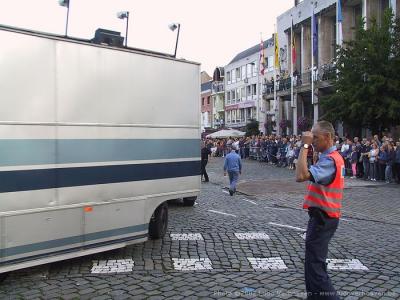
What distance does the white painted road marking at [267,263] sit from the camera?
646 centimetres

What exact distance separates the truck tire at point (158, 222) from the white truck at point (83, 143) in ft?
0.27

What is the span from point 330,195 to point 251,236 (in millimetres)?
4020

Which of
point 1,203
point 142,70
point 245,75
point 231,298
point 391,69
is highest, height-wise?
point 245,75

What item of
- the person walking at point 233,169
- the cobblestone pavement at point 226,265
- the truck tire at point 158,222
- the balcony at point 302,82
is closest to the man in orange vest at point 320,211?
the cobblestone pavement at point 226,265

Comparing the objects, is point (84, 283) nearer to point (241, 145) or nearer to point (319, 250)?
point (319, 250)

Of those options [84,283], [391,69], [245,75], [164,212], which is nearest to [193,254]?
[164,212]

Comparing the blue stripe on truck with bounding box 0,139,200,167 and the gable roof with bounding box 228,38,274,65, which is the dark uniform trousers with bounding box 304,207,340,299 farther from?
the gable roof with bounding box 228,38,274,65

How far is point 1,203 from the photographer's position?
541 cm

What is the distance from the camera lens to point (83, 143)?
6.18 m

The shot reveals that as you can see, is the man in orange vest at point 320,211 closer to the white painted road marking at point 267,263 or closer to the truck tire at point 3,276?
the white painted road marking at point 267,263

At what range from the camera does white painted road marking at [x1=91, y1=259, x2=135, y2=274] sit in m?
6.27

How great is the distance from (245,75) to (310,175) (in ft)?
218

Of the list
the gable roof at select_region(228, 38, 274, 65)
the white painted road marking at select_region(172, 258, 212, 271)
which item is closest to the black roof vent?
the white painted road marking at select_region(172, 258, 212, 271)

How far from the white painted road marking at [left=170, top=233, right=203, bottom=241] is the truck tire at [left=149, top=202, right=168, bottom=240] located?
31cm
